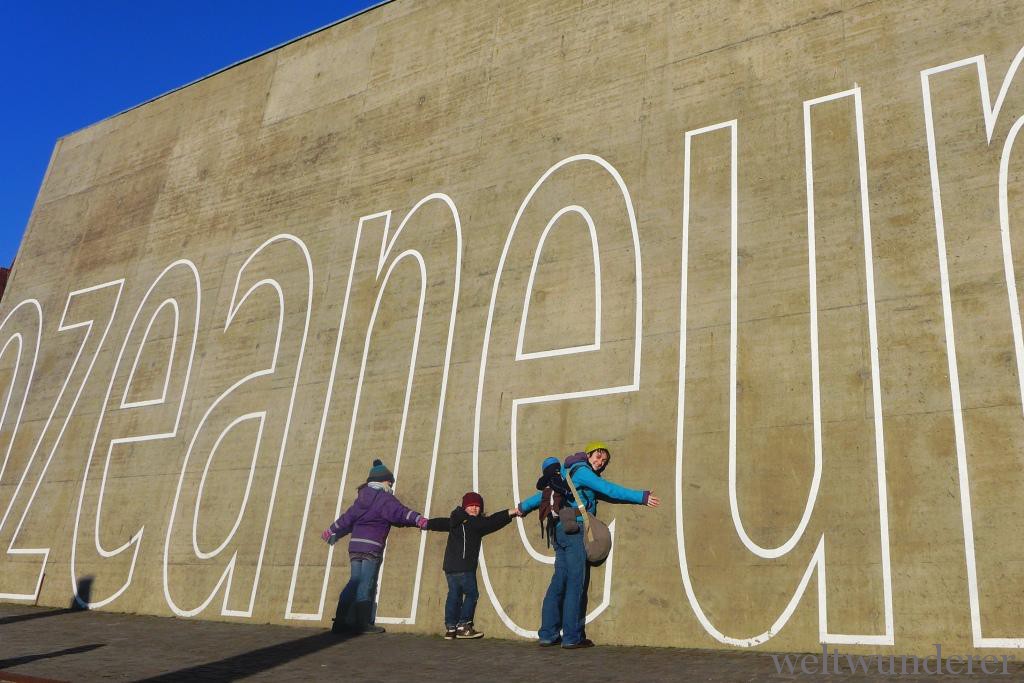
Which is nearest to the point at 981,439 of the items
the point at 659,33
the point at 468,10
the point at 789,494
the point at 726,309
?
the point at 789,494

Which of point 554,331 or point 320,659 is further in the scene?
point 554,331

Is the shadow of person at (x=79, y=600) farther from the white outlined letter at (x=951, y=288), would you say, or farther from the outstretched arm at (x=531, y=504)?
the white outlined letter at (x=951, y=288)

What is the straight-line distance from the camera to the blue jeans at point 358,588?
8641mm

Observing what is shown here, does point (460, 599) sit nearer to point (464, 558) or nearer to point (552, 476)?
point (464, 558)

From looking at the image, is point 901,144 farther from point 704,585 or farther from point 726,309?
point 704,585

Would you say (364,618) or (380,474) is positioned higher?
(380,474)

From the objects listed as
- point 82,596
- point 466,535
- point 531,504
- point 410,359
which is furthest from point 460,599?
point 82,596

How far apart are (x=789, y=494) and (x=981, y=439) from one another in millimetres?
1465

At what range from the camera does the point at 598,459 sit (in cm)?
788

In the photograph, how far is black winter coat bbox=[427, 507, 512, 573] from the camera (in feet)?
26.3

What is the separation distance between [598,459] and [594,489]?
41 cm

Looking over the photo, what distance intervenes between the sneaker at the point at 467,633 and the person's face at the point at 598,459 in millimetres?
1850

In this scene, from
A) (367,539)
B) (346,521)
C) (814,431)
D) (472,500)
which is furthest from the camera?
(346,521)

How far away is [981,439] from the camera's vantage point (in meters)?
6.43
